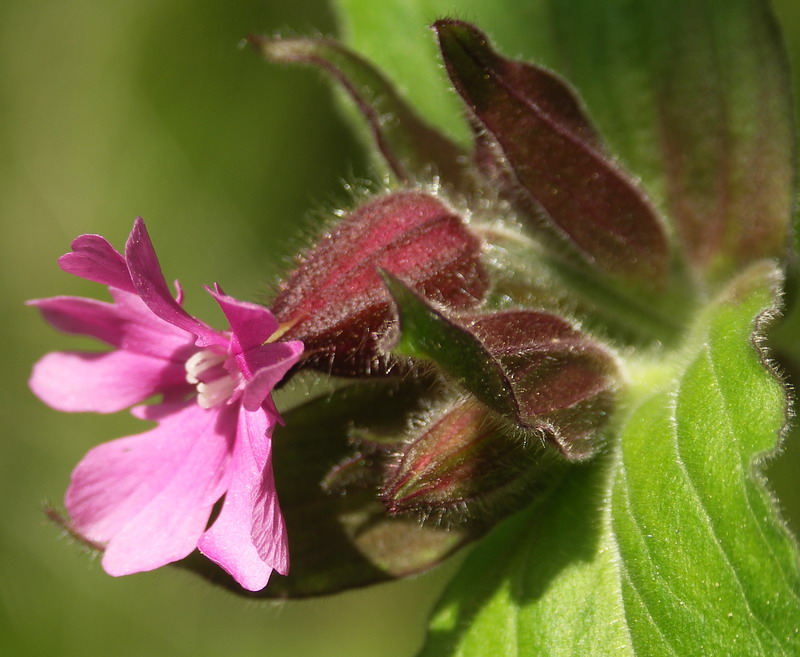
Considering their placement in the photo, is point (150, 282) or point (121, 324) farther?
point (121, 324)

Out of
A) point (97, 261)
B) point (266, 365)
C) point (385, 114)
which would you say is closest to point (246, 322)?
point (266, 365)

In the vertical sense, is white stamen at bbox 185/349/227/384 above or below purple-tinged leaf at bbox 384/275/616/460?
above

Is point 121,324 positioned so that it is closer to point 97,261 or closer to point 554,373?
point 97,261

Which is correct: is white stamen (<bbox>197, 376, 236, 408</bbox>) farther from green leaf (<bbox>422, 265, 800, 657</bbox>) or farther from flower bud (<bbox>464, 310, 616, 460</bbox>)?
green leaf (<bbox>422, 265, 800, 657</bbox>)

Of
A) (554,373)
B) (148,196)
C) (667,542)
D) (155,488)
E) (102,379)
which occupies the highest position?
(148,196)

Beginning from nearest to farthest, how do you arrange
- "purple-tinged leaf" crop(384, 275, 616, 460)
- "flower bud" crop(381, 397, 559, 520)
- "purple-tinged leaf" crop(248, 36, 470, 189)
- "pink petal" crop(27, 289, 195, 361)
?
"purple-tinged leaf" crop(384, 275, 616, 460)
"flower bud" crop(381, 397, 559, 520)
"pink petal" crop(27, 289, 195, 361)
"purple-tinged leaf" crop(248, 36, 470, 189)

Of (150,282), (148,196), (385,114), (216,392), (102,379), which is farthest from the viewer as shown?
(148,196)

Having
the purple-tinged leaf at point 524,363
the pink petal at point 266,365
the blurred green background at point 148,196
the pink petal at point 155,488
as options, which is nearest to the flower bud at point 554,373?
the purple-tinged leaf at point 524,363

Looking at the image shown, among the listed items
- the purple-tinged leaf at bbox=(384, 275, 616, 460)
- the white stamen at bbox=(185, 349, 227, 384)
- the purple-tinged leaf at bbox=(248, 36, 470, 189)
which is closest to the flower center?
the white stamen at bbox=(185, 349, 227, 384)
